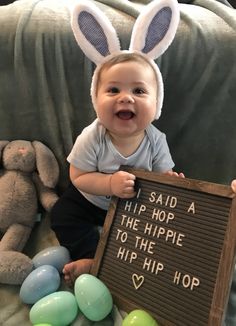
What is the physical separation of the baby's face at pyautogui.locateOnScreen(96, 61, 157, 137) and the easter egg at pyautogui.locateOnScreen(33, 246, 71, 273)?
0.35 metres

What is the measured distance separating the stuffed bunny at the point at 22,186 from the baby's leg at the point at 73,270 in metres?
0.20

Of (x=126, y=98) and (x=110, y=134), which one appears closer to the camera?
(x=126, y=98)

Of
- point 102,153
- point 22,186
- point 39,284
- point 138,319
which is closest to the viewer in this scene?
point 138,319

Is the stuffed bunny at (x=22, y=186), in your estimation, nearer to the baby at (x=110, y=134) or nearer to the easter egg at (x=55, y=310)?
the baby at (x=110, y=134)

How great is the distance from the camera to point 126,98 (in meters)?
0.87

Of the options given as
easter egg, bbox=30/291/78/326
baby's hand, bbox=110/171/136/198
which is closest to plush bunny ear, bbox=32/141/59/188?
baby's hand, bbox=110/171/136/198

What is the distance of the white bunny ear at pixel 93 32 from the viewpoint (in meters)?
0.92

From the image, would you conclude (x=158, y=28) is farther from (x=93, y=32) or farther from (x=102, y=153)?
(x=102, y=153)

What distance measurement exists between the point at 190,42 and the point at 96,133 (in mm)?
399

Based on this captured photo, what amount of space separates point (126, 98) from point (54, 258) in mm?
442

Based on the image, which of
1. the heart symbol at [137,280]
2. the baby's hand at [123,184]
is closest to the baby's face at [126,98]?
the baby's hand at [123,184]

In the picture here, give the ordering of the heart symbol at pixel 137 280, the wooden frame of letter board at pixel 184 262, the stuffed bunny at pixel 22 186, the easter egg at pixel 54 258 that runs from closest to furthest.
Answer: the wooden frame of letter board at pixel 184 262
the heart symbol at pixel 137 280
the easter egg at pixel 54 258
the stuffed bunny at pixel 22 186

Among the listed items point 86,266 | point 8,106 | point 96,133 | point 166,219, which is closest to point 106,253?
point 86,266

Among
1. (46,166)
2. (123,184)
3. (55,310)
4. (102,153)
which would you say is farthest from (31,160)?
(55,310)
